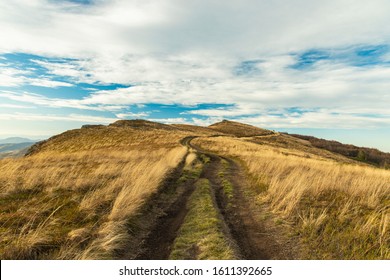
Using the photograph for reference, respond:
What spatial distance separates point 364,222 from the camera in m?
7.46

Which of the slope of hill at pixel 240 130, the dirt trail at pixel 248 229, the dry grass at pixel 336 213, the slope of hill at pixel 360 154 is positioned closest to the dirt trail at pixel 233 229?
the dirt trail at pixel 248 229

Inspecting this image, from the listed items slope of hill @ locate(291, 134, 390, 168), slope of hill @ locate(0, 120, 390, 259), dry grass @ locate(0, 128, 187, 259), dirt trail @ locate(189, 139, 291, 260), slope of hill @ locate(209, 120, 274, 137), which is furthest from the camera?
slope of hill @ locate(209, 120, 274, 137)

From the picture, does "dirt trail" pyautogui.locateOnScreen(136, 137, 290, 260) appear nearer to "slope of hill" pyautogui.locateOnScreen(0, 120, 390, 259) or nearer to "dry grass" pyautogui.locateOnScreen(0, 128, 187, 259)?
"slope of hill" pyautogui.locateOnScreen(0, 120, 390, 259)

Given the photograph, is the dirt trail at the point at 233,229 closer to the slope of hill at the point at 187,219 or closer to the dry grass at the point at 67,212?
the slope of hill at the point at 187,219

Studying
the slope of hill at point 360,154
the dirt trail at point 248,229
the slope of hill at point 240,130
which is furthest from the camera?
the slope of hill at point 240,130

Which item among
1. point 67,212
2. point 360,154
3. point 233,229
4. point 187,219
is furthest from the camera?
point 360,154

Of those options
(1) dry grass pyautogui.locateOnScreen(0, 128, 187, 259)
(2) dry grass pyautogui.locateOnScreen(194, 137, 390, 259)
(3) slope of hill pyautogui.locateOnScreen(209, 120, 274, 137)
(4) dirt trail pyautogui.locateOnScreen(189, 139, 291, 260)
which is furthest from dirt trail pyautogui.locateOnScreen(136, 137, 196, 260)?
(3) slope of hill pyautogui.locateOnScreen(209, 120, 274, 137)

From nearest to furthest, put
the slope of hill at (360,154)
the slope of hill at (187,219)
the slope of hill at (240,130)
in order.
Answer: the slope of hill at (187,219)
the slope of hill at (360,154)
the slope of hill at (240,130)

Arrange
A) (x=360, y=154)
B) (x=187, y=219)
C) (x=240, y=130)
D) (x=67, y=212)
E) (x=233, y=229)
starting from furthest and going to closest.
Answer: (x=240, y=130), (x=360, y=154), (x=187, y=219), (x=67, y=212), (x=233, y=229)

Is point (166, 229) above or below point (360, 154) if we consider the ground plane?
below

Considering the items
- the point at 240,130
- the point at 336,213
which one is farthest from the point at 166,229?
the point at 240,130

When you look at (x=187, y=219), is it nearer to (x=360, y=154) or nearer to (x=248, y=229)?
(x=248, y=229)

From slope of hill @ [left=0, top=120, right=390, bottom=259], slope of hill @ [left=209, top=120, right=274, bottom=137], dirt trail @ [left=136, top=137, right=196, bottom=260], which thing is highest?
slope of hill @ [left=209, top=120, right=274, bottom=137]
